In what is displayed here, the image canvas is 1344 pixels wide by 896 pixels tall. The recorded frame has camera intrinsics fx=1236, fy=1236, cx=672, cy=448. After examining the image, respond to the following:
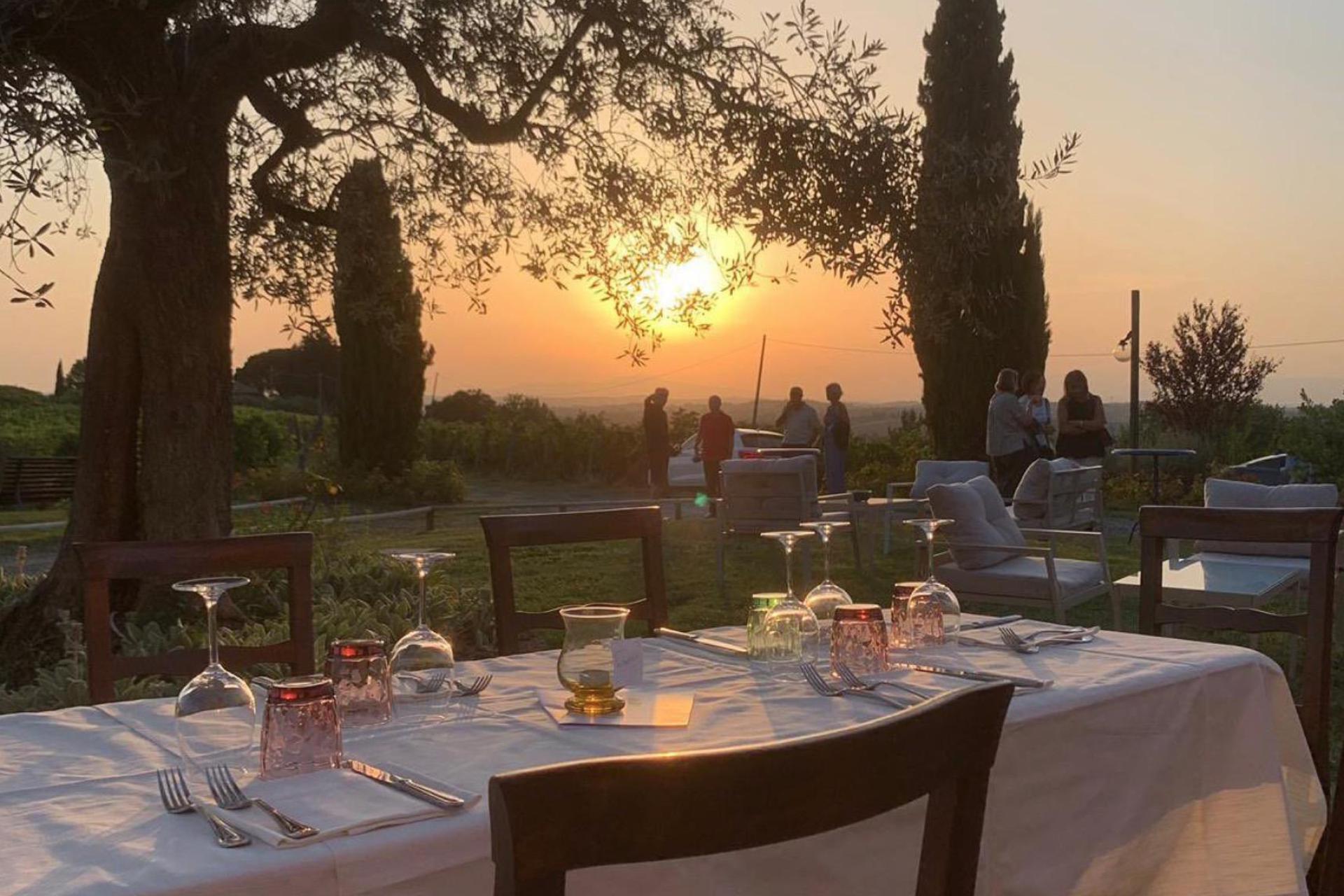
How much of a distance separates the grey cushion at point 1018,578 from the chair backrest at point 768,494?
2.76m

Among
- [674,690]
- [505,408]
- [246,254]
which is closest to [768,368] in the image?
[505,408]

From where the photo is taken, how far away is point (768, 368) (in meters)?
38.3

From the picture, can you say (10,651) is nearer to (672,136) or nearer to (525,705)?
(672,136)

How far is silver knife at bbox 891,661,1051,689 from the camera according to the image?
94.0 inches

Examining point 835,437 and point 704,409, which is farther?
point 704,409

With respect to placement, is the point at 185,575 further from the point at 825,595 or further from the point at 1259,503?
the point at 1259,503

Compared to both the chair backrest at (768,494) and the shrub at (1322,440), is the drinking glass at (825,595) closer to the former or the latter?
the chair backrest at (768,494)

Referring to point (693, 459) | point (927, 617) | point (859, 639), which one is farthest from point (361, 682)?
point (693, 459)

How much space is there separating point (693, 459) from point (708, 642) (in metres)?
17.7

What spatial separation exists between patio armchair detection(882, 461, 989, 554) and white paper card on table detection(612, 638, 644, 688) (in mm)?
8349

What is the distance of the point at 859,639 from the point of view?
254 cm

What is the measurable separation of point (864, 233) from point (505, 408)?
23.6m

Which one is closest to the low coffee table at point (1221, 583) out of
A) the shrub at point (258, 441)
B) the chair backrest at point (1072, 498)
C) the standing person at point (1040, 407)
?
the chair backrest at point (1072, 498)

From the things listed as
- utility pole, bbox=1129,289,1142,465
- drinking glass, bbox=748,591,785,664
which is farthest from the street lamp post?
drinking glass, bbox=748,591,785,664
